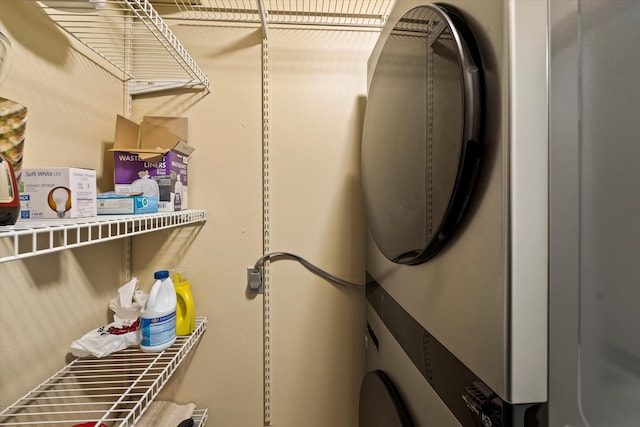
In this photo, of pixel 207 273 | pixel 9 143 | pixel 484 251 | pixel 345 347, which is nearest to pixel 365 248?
pixel 345 347

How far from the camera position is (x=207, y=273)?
4.25 feet

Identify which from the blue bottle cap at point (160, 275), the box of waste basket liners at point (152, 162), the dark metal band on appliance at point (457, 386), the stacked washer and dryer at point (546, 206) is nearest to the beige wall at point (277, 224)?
the box of waste basket liners at point (152, 162)

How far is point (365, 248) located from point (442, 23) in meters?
0.97

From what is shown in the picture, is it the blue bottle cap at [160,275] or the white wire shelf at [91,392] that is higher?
the blue bottle cap at [160,275]

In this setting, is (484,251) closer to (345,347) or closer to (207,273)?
(345,347)

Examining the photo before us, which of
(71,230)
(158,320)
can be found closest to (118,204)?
(71,230)

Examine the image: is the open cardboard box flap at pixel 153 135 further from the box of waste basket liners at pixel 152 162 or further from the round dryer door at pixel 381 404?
the round dryer door at pixel 381 404

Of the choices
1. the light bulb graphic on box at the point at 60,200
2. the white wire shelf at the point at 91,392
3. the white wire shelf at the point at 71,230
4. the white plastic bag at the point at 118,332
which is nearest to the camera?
the white wire shelf at the point at 71,230

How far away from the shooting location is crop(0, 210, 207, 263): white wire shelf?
49 cm

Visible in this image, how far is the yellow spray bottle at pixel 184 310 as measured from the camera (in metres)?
1.15

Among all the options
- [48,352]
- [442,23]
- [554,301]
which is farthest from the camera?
[48,352]

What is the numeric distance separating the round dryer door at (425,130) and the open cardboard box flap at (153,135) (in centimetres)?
83

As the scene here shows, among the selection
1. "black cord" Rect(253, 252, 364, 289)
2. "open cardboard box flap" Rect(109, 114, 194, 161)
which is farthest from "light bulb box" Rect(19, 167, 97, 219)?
"black cord" Rect(253, 252, 364, 289)

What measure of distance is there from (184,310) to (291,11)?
1.50m
